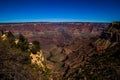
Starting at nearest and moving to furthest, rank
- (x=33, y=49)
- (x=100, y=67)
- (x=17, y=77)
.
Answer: (x=17, y=77), (x=33, y=49), (x=100, y=67)

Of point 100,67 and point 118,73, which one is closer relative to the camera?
point 118,73

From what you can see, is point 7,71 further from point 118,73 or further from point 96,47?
point 96,47

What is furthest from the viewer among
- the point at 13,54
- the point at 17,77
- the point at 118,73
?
the point at 118,73

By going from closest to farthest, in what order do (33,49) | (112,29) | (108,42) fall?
(33,49)
(108,42)
(112,29)

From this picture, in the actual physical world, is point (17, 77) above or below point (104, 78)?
above

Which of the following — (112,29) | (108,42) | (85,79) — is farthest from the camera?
(112,29)

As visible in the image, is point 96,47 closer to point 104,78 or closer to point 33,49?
point 104,78

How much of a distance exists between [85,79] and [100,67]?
841 centimetres

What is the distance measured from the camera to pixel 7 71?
58.8 ft

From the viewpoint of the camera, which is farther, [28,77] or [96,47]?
[96,47]

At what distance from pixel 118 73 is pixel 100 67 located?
13.5m

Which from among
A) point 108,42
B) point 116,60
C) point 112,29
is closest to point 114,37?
point 108,42

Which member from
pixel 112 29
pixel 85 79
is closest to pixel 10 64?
pixel 85 79

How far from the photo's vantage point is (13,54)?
796 inches
